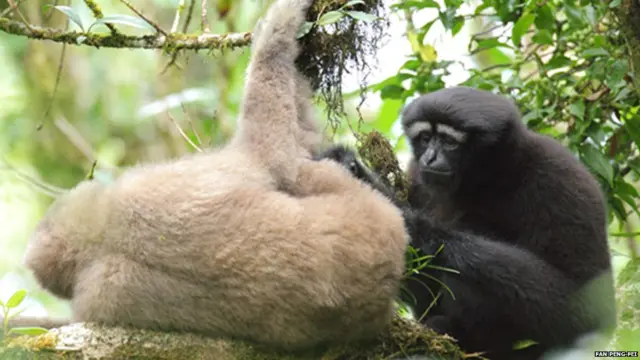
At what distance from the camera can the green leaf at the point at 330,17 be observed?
4.53m

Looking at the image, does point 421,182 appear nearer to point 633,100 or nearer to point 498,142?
point 498,142

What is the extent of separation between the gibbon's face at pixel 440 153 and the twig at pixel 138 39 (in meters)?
1.50

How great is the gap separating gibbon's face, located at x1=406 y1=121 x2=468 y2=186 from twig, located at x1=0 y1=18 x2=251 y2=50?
1500mm

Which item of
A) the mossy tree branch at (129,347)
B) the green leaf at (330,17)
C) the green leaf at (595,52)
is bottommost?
the mossy tree branch at (129,347)

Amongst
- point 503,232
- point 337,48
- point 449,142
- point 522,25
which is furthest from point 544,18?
point 337,48

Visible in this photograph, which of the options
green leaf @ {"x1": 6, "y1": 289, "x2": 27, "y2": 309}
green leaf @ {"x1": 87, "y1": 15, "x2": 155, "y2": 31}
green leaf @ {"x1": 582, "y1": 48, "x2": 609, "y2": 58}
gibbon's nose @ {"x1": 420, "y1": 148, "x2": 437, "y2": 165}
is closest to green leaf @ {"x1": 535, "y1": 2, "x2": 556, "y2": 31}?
green leaf @ {"x1": 582, "y1": 48, "x2": 609, "y2": 58}

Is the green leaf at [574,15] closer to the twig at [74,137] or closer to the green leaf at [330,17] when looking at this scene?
the green leaf at [330,17]

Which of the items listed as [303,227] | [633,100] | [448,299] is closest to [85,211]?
[303,227]

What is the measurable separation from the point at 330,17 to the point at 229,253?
5.14 feet

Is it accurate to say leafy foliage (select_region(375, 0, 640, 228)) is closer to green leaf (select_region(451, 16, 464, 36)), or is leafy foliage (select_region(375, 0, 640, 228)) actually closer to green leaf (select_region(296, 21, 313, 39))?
green leaf (select_region(451, 16, 464, 36))

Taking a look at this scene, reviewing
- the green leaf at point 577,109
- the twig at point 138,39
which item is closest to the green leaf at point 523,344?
the green leaf at point 577,109

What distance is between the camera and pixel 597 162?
5969mm

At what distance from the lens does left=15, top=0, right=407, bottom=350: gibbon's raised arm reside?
3.87 meters

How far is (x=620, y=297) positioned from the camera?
552cm
